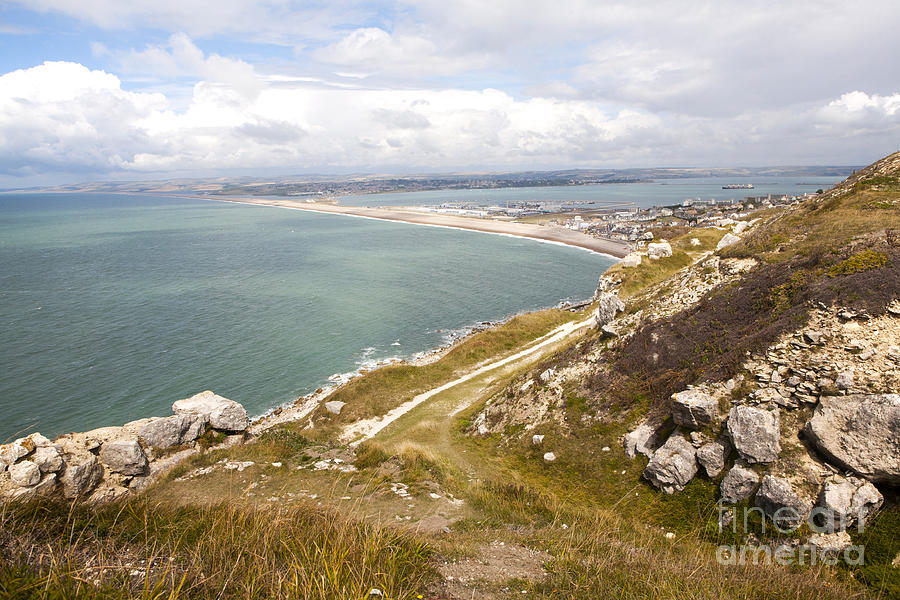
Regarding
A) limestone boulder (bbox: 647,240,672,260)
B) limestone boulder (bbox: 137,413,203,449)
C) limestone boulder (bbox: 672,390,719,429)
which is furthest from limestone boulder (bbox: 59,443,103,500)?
limestone boulder (bbox: 647,240,672,260)

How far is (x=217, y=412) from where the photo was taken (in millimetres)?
21391

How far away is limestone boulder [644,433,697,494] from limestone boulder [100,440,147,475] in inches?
748

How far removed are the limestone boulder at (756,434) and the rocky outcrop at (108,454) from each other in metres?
18.5

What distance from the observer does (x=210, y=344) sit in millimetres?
49562

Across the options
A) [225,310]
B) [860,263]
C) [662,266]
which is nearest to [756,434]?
[860,263]

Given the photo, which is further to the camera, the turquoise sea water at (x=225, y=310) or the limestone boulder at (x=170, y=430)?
the turquoise sea water at (x=225, y=310)

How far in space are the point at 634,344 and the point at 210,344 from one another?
152 feet

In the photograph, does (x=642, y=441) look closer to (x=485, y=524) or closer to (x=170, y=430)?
(x=485, y=524)

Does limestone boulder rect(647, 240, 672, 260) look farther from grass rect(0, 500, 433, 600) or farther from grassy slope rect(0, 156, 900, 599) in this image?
grass rect(0, 500, 433, 600)

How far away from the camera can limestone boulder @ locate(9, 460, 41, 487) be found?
14.0 meters

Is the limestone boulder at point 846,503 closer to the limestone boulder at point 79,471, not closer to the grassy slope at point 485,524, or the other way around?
the grassy slope at point 485,524

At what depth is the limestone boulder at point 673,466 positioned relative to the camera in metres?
14.0

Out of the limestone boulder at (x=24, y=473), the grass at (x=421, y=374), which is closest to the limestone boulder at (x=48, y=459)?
the limestone boulder at (x=24, y=473)

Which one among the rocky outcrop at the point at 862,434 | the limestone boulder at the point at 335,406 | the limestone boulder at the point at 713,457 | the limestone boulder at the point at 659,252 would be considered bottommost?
the limestone boulder at the point at 335,406
